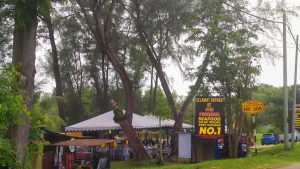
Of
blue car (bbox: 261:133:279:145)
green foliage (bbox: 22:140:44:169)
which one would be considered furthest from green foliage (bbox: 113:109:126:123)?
blue car (bbox: 261:133:279:145)

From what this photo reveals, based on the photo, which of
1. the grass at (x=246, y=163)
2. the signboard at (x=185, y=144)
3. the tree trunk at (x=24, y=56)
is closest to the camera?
the tree trunk at (x=24, y=56)

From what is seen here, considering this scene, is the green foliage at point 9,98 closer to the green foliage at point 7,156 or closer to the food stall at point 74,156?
the green foliage at point 7,156

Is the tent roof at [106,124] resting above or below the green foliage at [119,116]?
below

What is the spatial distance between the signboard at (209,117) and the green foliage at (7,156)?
1131 centimetres

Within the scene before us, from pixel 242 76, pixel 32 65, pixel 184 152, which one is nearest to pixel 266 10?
pixel 242 76

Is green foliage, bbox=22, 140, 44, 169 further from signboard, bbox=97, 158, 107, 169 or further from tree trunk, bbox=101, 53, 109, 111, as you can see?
tree trunk, bbox=101, 53, 109, 111

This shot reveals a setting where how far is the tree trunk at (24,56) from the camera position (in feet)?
45.9

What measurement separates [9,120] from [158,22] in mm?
18031

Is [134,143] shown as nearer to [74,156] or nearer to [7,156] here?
[74,156]

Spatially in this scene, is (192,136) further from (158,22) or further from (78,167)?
(158,22)

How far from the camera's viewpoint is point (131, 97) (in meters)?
28.1

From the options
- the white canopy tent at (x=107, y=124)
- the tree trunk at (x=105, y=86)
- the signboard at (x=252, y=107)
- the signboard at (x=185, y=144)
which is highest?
the tree trunk at (x=105, y=86)

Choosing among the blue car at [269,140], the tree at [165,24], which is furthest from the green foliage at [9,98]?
the blue car at [269,140]

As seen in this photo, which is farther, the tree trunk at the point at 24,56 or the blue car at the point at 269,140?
the blue car at the point at 269,140
